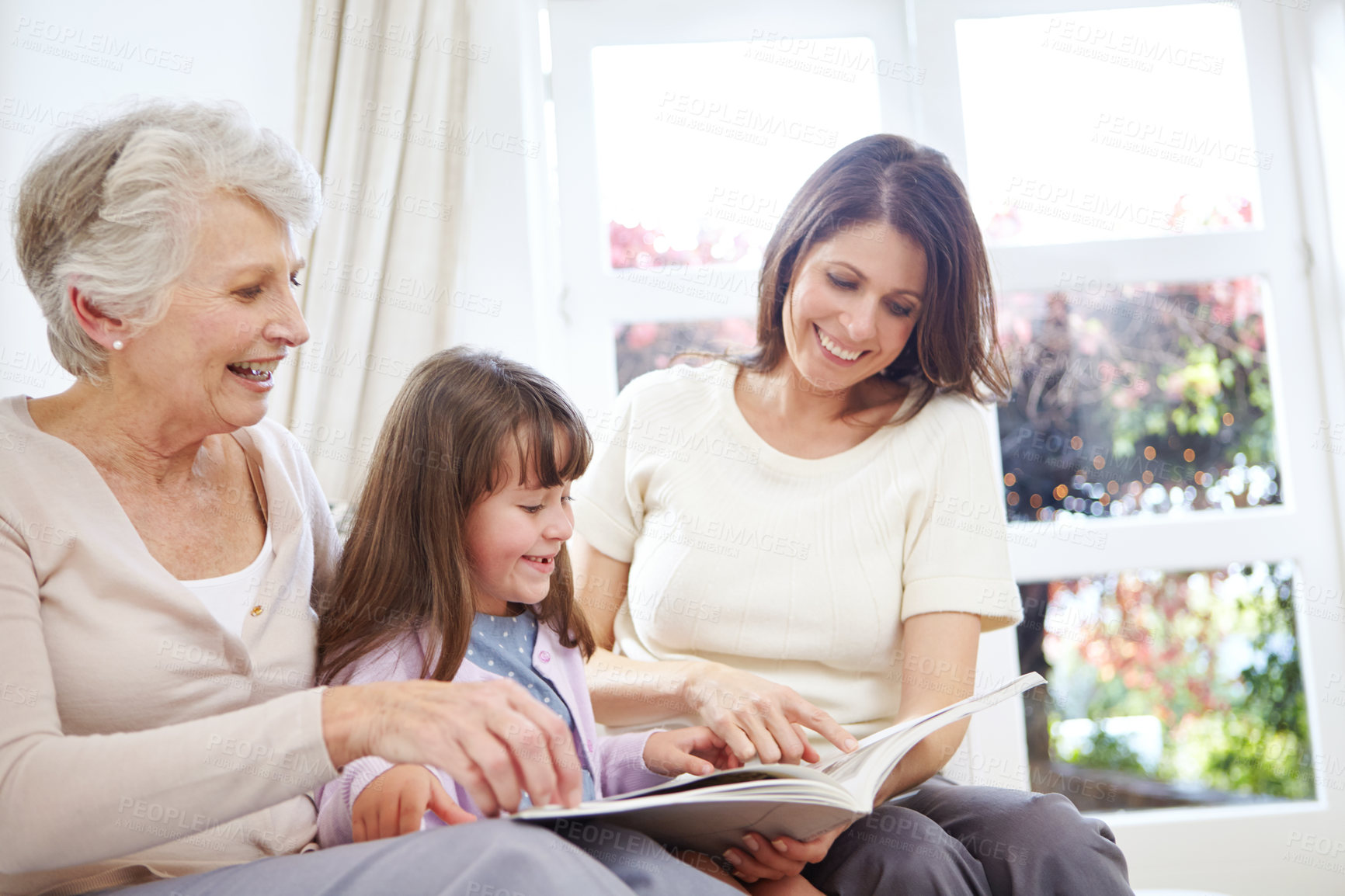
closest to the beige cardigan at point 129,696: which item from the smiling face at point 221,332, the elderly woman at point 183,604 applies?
the elderly woman at point 183,604

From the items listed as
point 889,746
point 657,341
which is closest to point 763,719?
point 889,746

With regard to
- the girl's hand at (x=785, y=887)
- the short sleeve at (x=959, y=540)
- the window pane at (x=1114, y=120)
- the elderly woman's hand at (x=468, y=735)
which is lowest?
the girl's hand at (x=785, y=887)

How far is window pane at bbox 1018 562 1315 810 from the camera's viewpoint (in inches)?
89.7

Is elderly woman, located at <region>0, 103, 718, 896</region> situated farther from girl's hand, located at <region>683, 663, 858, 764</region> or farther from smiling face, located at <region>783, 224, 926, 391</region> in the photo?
smiling face, located at <region>783, 224, 926, 391</region>

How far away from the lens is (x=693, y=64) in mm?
2307

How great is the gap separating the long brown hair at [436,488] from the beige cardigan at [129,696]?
0.06m

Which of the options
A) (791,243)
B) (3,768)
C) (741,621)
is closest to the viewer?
(3,768)

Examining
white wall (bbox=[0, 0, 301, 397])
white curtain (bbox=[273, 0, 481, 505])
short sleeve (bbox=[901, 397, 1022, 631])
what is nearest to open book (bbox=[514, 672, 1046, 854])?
short sleeve (bbox=[901, 397, 1022, 631])

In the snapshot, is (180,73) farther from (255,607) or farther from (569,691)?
(569,691)

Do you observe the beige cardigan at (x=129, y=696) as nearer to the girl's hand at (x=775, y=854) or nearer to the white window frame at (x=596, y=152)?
the girl's hand at (x=775, y=854)

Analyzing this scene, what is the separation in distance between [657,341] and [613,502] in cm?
71

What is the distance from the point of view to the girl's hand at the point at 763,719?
1.17 m

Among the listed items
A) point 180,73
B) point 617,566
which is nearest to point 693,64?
point 180,73

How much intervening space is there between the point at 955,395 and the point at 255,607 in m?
1.07
